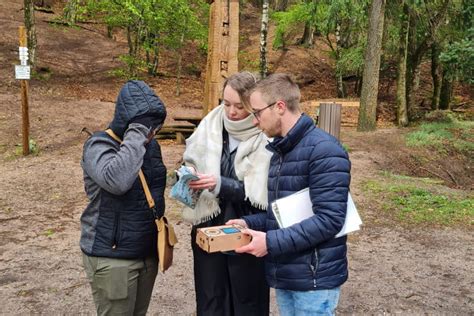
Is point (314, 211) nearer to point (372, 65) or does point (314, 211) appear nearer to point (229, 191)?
point (229, 191)

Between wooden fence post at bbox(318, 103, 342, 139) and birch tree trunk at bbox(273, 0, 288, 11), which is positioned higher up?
birch tree trunk at bbox(273, 0, 288, 11)

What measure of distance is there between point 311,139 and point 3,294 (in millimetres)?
3358

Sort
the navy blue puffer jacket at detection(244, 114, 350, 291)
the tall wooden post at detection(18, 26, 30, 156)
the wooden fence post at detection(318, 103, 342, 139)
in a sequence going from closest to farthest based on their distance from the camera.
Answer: the navy blue puffer jacket at detection(244, 114, 350, 291)
the wooden fence post at detection(318, 103, 342, 139)
the tall wooden post at detection(18, 26, 30, 156)

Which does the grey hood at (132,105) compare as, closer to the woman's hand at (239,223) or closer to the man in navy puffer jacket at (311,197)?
the man in navy puffer jacket at (311,197)

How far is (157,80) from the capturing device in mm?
19000

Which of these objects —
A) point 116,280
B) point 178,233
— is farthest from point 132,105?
point 178,233

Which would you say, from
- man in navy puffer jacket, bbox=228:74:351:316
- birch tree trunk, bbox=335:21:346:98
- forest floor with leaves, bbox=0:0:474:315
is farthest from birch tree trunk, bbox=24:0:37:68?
man in navy puffer jacket, bbox=228:74:351:316

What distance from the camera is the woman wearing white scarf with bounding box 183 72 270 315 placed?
8.42 ft

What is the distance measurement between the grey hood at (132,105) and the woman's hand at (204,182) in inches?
17.9

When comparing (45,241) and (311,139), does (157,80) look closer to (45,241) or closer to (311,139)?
Result: (45,241)

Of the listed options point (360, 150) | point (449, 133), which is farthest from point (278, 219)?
point (449, 133)

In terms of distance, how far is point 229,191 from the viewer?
261 centimetres

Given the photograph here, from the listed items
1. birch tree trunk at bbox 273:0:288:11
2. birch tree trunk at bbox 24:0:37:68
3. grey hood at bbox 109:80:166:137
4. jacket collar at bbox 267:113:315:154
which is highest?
birch tree trunk at bbox 273:0:288:11

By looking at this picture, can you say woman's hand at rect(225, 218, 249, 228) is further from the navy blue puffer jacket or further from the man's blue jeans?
the man's blue jeans
